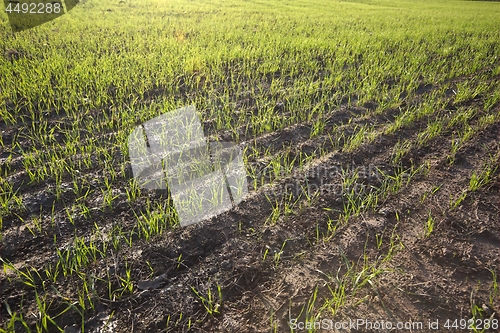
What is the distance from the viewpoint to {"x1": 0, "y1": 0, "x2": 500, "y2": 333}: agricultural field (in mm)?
1557

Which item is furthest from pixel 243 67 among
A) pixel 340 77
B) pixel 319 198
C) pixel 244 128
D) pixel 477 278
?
pixel 477 278

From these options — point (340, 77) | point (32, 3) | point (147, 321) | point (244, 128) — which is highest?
point (32, 3)

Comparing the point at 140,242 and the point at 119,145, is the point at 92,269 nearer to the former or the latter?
the point at 140,242

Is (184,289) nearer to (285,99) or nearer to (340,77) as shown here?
(285,99)

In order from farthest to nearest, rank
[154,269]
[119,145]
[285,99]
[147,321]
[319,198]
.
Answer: [285,99] → [119,145] → [319,198] → [154,269] → [147,321]

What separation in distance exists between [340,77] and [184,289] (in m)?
3.96

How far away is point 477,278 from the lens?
1.73 meters

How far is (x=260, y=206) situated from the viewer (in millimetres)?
2242

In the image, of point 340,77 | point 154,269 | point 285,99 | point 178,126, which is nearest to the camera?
point 154,269

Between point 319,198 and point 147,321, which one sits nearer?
point 147,321

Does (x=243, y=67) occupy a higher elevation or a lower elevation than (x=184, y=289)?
higher

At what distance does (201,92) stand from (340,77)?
213 cm

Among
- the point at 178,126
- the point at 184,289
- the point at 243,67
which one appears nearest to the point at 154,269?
the point at 184,289

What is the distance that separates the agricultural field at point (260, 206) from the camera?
5.11ft
